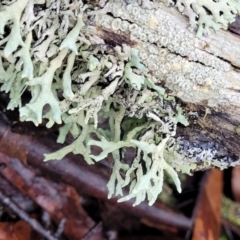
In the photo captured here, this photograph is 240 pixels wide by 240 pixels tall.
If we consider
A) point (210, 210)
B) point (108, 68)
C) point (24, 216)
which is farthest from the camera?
point (210, 210)

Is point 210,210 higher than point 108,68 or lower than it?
lower

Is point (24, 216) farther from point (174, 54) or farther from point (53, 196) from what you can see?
point (174, 54)


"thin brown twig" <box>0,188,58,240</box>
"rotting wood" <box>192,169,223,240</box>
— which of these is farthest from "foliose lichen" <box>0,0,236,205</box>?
"rotting wood" <box>192,169,223,240</box>

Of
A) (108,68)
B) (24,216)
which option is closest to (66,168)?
(24,216)

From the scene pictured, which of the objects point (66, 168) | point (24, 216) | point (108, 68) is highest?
point (108, 68)

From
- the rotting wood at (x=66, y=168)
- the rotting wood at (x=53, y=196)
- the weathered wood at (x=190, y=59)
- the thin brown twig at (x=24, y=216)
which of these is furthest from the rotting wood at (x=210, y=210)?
the weathered wood at (x=190, y=59)

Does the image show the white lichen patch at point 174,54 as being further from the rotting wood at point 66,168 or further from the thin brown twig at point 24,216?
the thin brown twig at point 24,216

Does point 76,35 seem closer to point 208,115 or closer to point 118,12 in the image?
point 118,12

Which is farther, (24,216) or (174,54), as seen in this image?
(24,216)

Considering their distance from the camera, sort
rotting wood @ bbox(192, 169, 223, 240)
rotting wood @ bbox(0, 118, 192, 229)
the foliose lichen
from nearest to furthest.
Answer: the foliose lichen < rotting wood @ bbox(0, 118, 192, 229) < rotting wood @ bbox(192, 169, 223, 240)

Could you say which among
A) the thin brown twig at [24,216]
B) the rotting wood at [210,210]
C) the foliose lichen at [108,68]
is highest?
the foliose lichen at [108,68]

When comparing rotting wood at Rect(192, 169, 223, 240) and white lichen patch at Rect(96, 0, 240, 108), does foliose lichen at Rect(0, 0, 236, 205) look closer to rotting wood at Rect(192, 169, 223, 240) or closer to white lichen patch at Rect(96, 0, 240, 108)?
white lichen patch at Rect(96, 0, 240, 108)

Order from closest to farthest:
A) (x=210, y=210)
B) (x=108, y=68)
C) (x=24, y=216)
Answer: (x=108, y=68)
(x=24, y=216)
(x=210, y=210)
